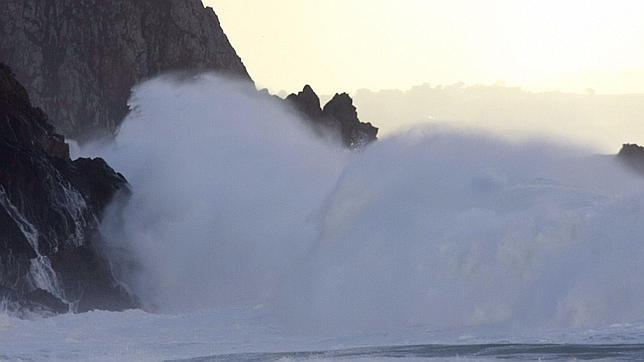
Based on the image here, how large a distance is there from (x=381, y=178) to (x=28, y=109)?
47.2 feet

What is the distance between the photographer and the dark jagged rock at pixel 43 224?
133ft

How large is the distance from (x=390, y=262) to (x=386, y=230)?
54.9 inches

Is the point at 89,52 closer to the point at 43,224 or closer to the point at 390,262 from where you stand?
the point at 43,224

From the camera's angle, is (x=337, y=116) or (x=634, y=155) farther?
(x=337, y=116)

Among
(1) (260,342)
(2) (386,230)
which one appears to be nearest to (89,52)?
(2) (386,230)

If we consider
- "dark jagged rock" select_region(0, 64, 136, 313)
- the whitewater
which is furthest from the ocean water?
"dark jagged rock" select_region(0, 64, 136, 313)

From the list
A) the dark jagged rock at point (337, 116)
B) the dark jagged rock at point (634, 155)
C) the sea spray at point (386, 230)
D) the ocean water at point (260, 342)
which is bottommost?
the ocean water at point (260, 342)

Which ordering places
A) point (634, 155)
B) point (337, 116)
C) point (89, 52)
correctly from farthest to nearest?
1. point (89, 52)
2. point (337, 116)
3. point (634, 155)

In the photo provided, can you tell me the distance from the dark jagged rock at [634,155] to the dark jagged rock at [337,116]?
2165 centimetres

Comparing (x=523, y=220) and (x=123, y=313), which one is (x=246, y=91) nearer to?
(x=123, y=313)

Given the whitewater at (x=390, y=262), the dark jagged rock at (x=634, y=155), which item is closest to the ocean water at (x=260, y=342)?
the whitewater at (x=390, y=262)

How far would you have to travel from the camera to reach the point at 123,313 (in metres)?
41.1

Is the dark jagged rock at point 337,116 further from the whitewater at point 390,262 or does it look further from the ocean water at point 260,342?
the ocean water at point 260,342

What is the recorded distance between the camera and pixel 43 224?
43.1 metres
